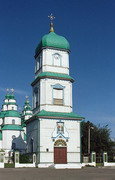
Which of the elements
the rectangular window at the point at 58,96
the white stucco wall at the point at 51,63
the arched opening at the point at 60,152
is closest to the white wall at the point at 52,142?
the arched opening at the point at 60,152

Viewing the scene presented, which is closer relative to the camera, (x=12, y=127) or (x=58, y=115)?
(x=58, y=115)

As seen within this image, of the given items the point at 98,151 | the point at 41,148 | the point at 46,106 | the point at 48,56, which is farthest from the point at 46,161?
the point at 98,151

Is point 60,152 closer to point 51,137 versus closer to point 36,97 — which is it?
point 51,137

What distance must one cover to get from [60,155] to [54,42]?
39.6 ft

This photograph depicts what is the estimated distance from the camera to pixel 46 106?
30.7 m

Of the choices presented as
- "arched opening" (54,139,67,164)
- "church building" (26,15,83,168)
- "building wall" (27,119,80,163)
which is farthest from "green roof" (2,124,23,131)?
"arched opening" (54,139,67,164)

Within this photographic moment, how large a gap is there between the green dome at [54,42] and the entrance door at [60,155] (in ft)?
35.9

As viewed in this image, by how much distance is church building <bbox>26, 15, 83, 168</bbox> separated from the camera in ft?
95.9

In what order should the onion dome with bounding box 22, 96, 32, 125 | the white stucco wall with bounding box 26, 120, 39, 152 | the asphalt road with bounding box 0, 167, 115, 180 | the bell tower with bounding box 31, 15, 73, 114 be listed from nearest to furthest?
the asphalt road with bounding box 0, 167, 115, 180
the white stucco wall with bounding box 26, 120, 39, 152
the bell tower with bounding box 31, 15, 73, 114
the onion dome with bounding box 22, 96, 32, 125

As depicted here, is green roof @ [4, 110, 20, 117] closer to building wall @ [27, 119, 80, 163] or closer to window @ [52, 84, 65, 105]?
building wall @ [27, 119, 80, 163]

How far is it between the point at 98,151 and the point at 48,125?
21.5 m

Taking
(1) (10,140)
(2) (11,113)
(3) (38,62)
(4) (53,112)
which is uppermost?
(3) (38,62)

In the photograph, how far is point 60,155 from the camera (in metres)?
29.5

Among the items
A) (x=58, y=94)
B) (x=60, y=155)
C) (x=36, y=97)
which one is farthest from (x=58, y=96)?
(x=60, y=155)
